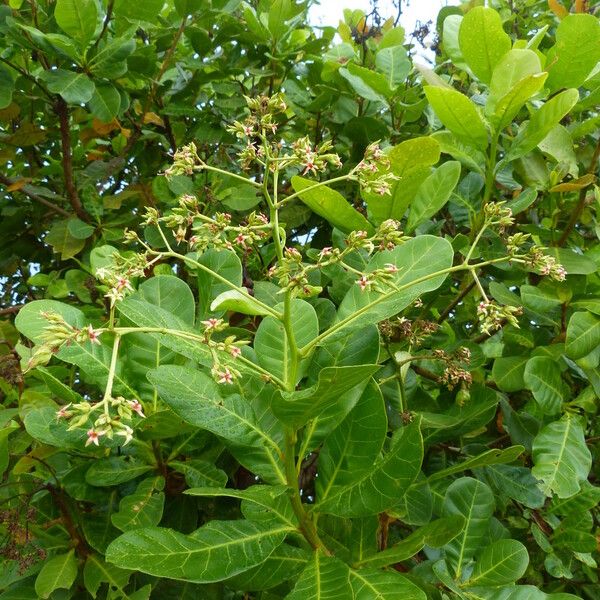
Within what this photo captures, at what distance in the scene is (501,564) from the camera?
1.52 meters

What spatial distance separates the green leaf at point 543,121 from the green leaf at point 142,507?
111 centimetres

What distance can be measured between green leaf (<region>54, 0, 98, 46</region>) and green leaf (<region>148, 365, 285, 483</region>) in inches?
47.4

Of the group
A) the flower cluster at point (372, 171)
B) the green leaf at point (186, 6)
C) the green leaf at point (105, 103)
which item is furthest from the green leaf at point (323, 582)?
the green leaf at point (186, 6)

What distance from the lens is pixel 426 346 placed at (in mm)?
1962

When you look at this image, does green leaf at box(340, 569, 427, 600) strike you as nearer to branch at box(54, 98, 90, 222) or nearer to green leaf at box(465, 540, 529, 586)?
green leaf at box(465, 540, 529, 586)

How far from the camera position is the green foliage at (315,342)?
1303mm

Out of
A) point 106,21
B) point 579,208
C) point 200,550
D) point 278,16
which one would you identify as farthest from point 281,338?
point 278,16

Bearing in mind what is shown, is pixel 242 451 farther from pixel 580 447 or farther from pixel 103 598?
pixel 580 447

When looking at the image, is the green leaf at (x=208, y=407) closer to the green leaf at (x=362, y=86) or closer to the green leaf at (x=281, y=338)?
the green leaf at (x=281, y=338)

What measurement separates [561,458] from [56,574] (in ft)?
3.62

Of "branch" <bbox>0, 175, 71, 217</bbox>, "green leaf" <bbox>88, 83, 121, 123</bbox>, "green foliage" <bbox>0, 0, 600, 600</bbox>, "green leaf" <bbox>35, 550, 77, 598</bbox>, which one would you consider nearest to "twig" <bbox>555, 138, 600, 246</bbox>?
"green foliage" <bbox>0, 0, 600, 600</bbox>

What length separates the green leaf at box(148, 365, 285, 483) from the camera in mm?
1260

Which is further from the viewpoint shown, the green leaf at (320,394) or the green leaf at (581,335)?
the green leaf at (581,335)

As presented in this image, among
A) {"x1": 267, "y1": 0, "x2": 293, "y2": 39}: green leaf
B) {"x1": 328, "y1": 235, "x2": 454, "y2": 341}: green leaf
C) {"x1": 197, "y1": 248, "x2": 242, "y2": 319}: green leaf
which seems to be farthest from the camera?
{"x1": 267, "y1": 0, "x2": 293, "y2": 39}: green leaf
